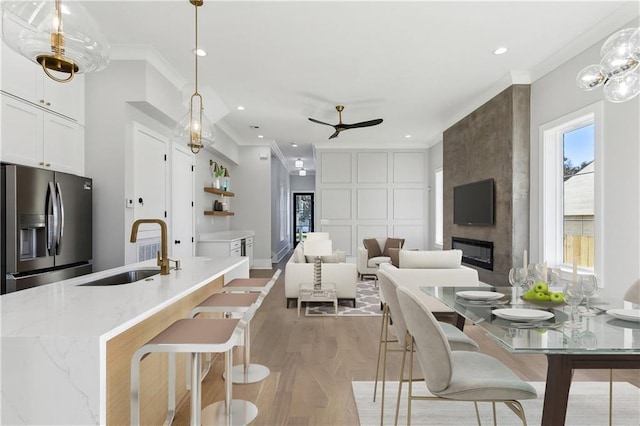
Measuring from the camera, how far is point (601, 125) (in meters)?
3.58

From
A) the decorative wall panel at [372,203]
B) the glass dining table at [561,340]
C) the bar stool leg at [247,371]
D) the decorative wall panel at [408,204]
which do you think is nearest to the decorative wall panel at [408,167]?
the decorative wall panel at [408,204]

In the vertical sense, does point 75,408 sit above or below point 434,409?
above

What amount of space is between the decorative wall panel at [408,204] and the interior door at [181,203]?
17.0 feet

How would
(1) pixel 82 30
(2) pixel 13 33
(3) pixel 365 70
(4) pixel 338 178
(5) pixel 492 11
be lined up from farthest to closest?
(4) pixel 338 178 → (3) pixel 365 70 → (5) pixel 492 11 → (1) pixel 82 30 → (2) pixel 13 33

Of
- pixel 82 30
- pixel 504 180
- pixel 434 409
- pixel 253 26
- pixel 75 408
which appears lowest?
pixel 434 409

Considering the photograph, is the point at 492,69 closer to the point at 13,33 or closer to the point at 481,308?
the point at 481,308

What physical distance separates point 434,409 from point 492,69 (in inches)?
158

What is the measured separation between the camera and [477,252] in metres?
5.91

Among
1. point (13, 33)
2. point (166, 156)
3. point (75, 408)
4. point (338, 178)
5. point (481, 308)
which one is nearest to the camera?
point (75, 408)

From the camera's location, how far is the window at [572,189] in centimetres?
381

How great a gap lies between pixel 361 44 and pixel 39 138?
10.1ft

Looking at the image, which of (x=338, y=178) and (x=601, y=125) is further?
(x=338, y=178)

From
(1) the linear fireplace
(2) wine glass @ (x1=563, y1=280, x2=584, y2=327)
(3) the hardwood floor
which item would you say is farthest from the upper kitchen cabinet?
(1) the linear fireplace

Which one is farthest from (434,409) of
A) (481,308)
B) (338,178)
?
(338,178)
